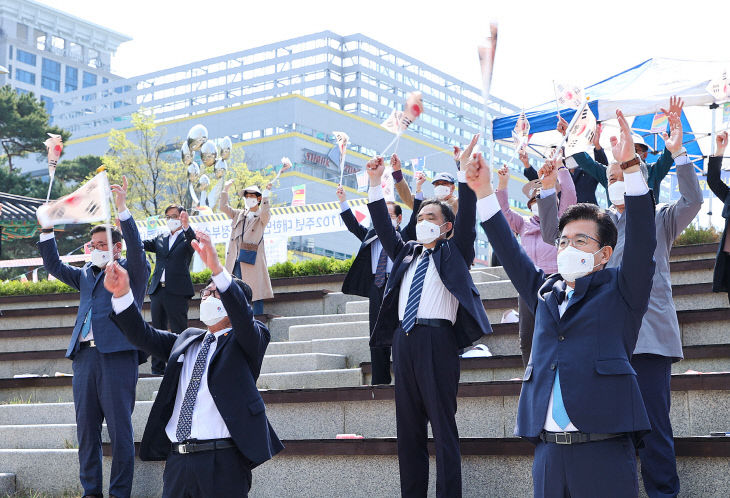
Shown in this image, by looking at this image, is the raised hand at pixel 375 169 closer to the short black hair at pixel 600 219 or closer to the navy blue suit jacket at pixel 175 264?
the short black hair at pixel 600 219

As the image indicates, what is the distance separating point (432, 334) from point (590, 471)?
6.93 ft

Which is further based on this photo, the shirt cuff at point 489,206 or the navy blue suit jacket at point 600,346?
the shirt cuff at point 489,206

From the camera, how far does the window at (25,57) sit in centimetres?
11100

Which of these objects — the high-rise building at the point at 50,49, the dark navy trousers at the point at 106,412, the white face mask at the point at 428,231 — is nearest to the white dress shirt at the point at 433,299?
the white face mask at the point at 428,231

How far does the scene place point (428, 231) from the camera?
611 cm

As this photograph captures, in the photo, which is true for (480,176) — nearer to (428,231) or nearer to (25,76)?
(428,231)

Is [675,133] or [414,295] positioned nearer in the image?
[675,133]

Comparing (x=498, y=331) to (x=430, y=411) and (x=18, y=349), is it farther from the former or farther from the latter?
(x=18, y=349)

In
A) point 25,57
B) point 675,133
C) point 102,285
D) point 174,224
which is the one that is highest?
point 25,57

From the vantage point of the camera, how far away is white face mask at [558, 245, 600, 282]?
13.4 feet

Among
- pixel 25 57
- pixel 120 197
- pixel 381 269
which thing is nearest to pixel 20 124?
pixel 381 269

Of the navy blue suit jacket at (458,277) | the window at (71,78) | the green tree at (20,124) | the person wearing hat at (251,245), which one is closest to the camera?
the navy blue suit jacket at (458,277)

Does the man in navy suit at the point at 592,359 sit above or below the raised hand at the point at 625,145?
below

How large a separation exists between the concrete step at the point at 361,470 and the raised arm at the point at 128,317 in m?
1.76
